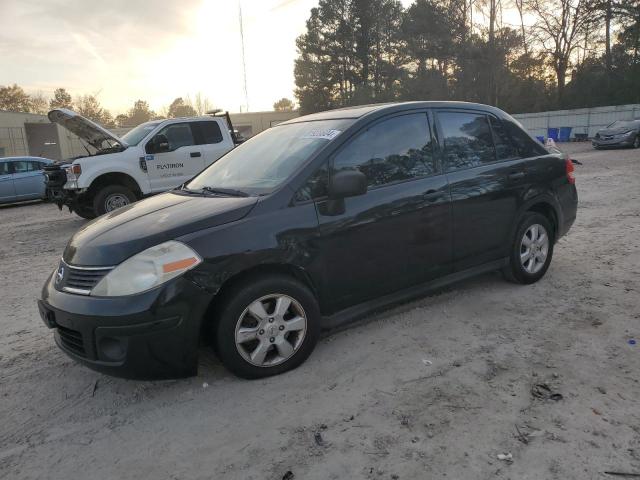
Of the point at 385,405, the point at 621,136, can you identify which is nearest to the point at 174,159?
the point at 385,405

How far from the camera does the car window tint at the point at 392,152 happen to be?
3.50 meters

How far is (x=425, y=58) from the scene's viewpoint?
→ 147ft

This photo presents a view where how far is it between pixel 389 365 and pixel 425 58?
1819 inches

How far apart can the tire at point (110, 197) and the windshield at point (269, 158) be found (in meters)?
5.72

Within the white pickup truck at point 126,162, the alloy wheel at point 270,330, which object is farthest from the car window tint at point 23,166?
the alloy wheel at point 270,330

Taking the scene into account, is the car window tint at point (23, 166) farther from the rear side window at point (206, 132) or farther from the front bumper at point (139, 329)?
the front bumper at point (139, 329)

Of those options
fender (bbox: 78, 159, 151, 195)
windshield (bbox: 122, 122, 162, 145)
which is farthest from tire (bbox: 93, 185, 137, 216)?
windshield (bbox: 122, 122, 162, 145)

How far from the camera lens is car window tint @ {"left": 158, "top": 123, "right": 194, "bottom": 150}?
9750 mm

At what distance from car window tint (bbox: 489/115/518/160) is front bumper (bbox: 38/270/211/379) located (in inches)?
117

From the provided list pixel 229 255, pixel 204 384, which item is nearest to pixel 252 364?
pixel 204 384

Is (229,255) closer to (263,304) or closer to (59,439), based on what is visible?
(263,304)

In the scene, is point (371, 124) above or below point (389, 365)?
above

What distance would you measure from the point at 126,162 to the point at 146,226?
22.5 feet

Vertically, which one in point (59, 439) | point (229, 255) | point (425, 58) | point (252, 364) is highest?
point (425, 58)
